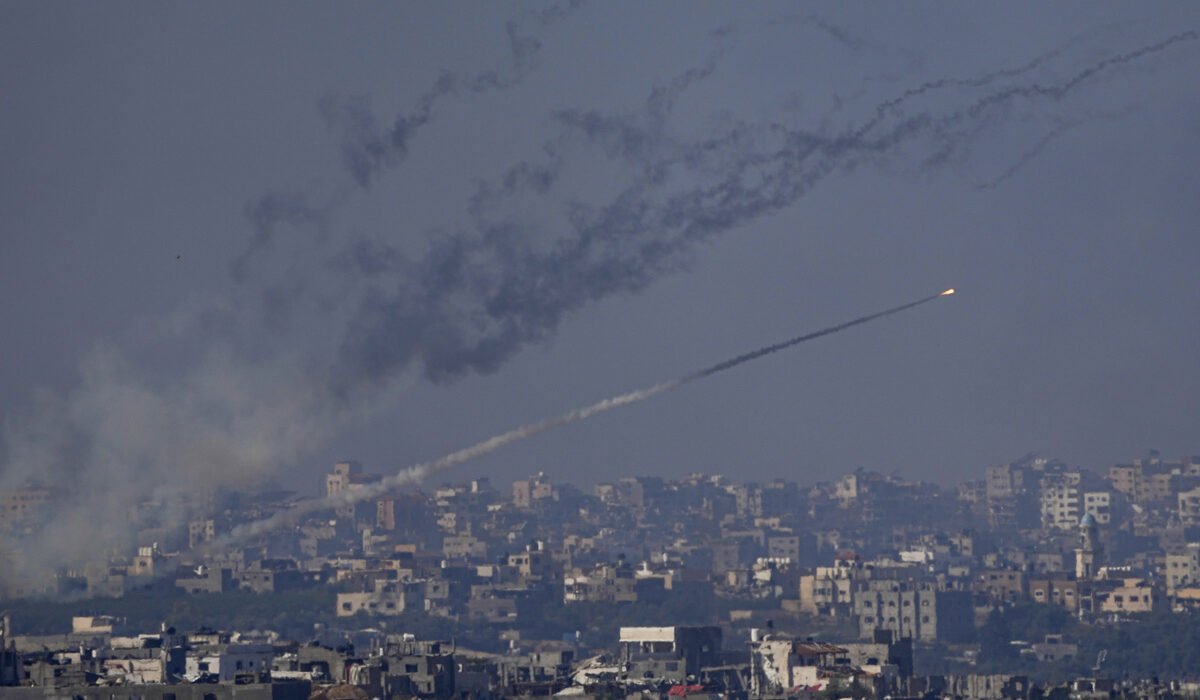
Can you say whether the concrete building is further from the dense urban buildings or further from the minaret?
the minaret

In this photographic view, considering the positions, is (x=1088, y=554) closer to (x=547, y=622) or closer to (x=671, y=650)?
(x=547, y=622)

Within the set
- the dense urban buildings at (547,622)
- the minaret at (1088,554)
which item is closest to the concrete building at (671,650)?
the dense urban buildings at (547,622)

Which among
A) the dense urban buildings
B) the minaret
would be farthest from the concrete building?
the minaret

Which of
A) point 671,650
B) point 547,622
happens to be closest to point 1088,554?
point 547,622

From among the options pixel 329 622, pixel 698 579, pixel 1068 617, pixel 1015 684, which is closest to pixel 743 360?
pixel 1015 684

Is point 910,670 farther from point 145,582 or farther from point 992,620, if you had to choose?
point 992,620

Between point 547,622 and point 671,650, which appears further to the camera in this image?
point 547,622

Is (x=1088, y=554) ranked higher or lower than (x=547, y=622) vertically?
higher

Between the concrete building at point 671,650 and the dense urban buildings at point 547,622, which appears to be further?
the concrete building at point 671,650

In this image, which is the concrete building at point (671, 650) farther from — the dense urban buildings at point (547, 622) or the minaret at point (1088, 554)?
the minaret at point (1088, 554)
